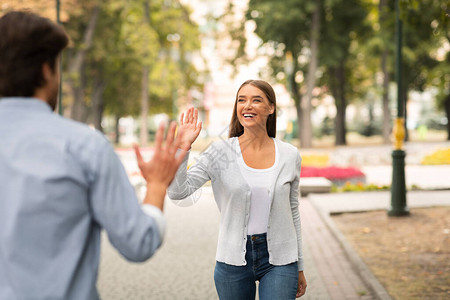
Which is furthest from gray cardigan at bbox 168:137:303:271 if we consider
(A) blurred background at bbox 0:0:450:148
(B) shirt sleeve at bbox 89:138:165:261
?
(A) blurred background at bbox 0:0:450:148

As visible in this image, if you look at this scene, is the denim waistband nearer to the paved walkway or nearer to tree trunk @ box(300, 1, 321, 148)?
the paved walkway

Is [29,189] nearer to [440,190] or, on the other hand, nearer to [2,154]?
[2,154]

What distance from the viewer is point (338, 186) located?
17.0 meters

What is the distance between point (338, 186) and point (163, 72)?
65.3 feet

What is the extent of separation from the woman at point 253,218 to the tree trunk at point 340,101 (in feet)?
118

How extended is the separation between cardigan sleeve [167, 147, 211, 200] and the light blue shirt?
1.10 m

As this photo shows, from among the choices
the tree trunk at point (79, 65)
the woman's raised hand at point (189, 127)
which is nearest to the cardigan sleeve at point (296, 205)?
the woman's raised hand at point (189, 127)

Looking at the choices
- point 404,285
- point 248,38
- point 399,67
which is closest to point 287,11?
point 248,38

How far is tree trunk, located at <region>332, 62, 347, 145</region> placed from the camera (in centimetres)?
3853

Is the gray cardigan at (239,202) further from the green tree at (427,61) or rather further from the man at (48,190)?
the green tree at (427,61)

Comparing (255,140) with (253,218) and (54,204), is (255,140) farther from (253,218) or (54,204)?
(54,204)

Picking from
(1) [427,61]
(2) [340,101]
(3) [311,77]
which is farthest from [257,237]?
(1) [427,61]

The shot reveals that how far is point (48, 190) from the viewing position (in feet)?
5.38

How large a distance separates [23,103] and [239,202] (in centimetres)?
157
